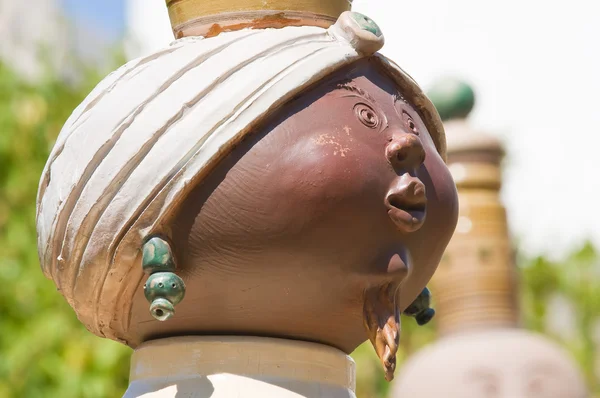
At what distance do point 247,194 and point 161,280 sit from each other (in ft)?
0.63

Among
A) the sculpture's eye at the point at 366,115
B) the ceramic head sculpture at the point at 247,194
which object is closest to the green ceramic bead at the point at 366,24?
the ceramic head sculpture at the point at 247,194

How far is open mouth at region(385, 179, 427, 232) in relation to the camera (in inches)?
71.9

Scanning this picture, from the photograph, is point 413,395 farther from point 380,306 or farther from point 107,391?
point 380,306

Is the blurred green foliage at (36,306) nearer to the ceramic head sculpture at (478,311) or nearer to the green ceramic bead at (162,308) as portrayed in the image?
the ceramic head sculpture at (478,311)

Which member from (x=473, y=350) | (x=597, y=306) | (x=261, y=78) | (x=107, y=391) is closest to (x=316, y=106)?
(x=261, y=78)

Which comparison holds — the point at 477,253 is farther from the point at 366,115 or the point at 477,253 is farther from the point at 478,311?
the point at 366,115

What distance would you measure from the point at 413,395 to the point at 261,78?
2.40 m

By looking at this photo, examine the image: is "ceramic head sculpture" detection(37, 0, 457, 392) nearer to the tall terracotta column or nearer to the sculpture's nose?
the sculpture's nose

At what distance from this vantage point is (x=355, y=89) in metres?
1.90

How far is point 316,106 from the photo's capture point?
1.84 meters

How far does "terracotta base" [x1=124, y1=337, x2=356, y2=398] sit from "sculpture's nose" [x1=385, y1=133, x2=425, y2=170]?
35cm

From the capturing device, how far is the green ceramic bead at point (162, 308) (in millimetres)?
1704

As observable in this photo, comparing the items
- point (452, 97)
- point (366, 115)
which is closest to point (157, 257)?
point (366, 115)

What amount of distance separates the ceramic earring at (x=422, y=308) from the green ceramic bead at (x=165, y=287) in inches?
23.2
